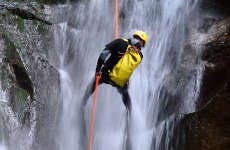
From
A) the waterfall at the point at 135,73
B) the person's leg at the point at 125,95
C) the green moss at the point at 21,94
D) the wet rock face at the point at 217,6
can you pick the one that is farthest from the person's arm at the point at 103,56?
the wet rock face at the point at 217,6

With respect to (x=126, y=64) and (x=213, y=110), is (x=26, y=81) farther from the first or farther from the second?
(x=213, y=110)

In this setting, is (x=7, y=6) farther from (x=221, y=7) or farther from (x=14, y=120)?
(x=221, y=7)

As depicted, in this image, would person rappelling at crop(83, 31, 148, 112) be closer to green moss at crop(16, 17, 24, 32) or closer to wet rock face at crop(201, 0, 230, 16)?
green moss at crop(16, 17, 24, 32)

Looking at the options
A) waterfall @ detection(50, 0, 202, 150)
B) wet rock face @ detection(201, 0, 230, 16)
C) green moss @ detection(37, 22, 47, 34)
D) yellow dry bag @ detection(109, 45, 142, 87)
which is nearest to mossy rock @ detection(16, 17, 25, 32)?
green moss @ detection(37, 22, 47, 34)

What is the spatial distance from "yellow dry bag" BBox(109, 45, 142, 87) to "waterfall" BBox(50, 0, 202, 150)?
1.47 meters

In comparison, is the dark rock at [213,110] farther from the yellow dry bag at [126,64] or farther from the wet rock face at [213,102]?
the yellow dry bag at [126,64]

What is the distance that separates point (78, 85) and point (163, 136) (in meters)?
2.57

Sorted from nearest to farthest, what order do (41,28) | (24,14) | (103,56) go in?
(103,56)
(24,14)
(41,28)

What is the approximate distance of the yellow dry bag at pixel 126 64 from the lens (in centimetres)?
919

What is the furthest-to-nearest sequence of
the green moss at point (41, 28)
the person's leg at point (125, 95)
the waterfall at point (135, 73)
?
the green moss at point (41, 28)
the waterfall at point (135, 73)
the person's leg at point (125, 95)

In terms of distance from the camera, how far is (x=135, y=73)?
12.0 metres

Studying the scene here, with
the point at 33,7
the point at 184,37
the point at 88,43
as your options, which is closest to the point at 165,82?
the point at 184,37

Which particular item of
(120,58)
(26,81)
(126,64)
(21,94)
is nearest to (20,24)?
(26,81)

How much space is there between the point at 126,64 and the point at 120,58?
0.55 ft
